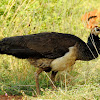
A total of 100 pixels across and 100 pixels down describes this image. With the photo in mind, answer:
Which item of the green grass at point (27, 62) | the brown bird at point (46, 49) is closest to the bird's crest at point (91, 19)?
the green grass at point (27, 62)

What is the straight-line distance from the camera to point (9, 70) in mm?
5609

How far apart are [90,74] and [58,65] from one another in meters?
0.64

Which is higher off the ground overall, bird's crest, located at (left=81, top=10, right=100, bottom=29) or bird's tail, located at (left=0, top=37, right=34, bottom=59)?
bird's crest, located at (left=81, top=10, right=100, bottom=29)

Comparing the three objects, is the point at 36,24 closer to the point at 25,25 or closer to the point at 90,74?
the point at 25,25

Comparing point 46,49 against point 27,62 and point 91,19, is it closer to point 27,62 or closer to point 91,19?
point 27,62

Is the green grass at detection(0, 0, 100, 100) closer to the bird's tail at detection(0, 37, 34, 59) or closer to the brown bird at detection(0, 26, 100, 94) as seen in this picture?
the brown bird at detection(0, 26, 100, 94)

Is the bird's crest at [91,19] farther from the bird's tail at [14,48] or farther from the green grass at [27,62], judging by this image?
the bird's tail at [14,48]

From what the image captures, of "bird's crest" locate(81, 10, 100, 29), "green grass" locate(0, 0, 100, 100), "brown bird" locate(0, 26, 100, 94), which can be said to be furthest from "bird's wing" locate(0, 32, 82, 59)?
"bird's crest" locate(81, 10, 100, 29)

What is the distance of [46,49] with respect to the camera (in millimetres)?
4754

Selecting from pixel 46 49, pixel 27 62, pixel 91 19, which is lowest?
pixel 27 62

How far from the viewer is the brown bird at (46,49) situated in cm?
467

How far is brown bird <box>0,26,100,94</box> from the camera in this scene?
4.67 metres

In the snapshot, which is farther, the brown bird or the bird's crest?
the bird's crest

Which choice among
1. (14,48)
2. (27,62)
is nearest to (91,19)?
(27,62)
